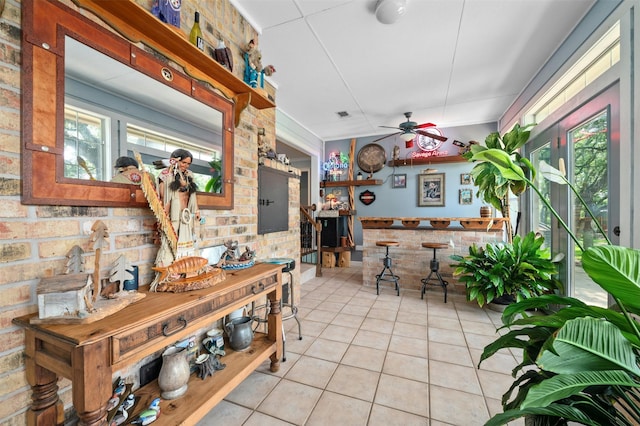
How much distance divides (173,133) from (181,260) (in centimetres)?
80

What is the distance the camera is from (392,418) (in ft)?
4.79

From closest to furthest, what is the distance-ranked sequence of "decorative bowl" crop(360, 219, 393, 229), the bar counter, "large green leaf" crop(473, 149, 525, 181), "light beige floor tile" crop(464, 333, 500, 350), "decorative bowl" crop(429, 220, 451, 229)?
1. "large green leaf" crop(473, 149, 525, 181)
2. "light beige floor tile" crop(464, 333, 500, 350)
3. the bar counter
4. "decorative bowl" crop(429, 220, 451, 229)
5. "decorative bowl" crop(360, 219, 393, 229)

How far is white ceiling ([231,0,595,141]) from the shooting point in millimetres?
2133

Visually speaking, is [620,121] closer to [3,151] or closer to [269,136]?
[269,136]

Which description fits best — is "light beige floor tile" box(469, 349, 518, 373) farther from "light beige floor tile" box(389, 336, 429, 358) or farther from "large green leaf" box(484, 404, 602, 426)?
"large green leaf" box(484, 404, 602, 426)

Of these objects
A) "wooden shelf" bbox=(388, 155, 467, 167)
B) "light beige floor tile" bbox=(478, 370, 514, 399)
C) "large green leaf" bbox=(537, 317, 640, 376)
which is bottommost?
"light beige floor tile" bbox=(478, 370, 514, 399)

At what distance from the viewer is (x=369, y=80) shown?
3268mm

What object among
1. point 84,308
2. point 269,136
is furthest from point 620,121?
point 84,308

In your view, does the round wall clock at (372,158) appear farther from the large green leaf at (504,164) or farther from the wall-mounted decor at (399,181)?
the large green leaf at (504,164)

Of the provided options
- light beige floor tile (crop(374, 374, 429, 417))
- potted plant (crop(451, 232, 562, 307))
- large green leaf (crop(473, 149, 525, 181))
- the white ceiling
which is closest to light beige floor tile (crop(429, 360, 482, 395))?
light beige floor tile (crop(374, 374, 429, 417))

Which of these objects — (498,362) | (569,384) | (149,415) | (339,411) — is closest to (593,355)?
(569,384)

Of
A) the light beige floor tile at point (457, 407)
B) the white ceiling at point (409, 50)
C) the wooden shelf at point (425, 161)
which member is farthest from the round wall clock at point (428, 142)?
the light beige floor tile at point (457, 407)

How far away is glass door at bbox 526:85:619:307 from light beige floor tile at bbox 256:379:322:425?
190 centimetres

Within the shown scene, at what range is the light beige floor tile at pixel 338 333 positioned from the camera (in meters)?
2.38
